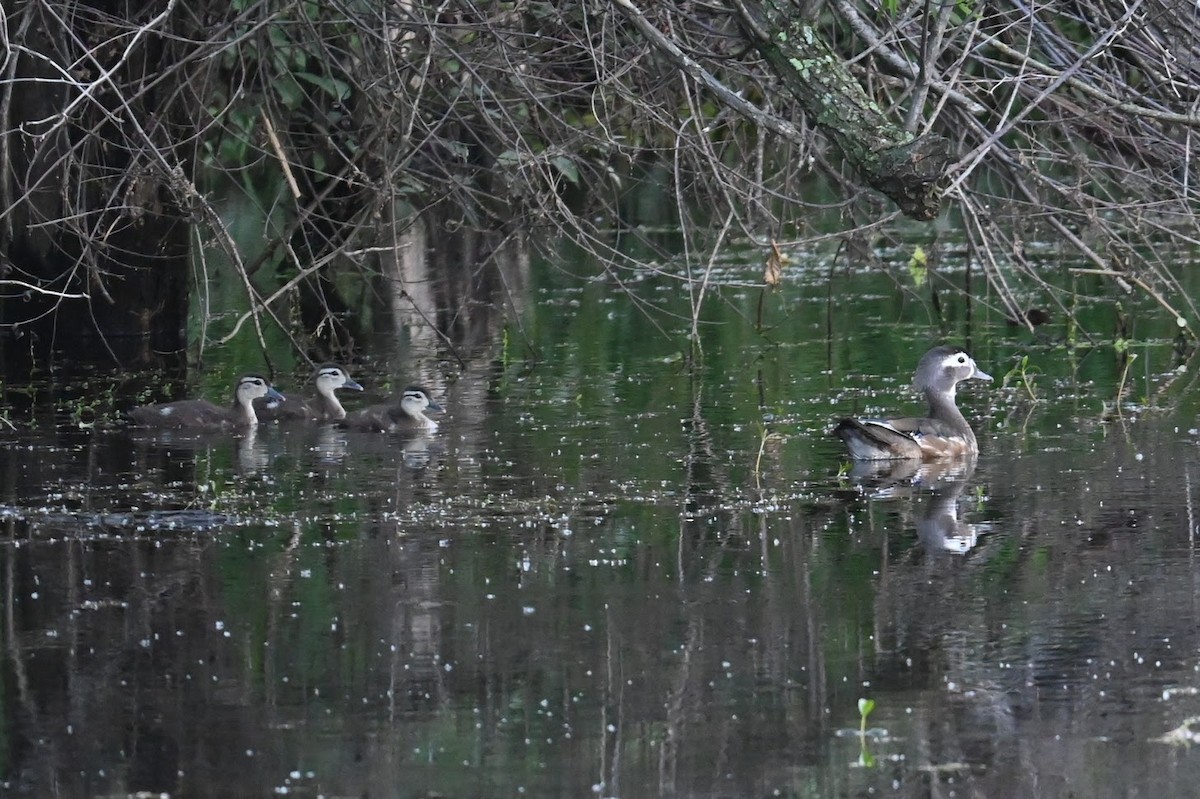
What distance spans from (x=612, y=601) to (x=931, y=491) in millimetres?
2815

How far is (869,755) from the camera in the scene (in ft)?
19.9

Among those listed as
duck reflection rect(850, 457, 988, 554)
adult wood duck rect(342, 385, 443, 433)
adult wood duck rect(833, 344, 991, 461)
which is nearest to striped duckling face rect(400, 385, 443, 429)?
adult wood duck rect(342, 385, 443, 433)

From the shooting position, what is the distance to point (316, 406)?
13.1 meters

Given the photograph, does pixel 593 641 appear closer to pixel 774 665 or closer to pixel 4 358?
pixel 774 665

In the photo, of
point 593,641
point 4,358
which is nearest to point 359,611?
point 593,641

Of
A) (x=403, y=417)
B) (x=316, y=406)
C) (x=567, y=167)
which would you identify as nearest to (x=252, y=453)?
(x=403, y=417)

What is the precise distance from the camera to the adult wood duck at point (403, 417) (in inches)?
483

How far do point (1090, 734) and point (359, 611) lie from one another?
2.77m

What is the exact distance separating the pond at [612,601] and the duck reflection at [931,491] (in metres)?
0.03

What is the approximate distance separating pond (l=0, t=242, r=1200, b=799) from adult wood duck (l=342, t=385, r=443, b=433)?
0.13m

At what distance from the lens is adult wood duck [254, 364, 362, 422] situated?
1292 centimetres

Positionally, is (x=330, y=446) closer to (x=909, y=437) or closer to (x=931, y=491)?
(x=909, y=437)

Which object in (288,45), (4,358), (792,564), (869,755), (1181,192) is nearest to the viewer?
(869,755)

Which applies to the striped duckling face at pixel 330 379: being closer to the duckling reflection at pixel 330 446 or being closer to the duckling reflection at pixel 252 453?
the duckling reflection at pixel 330 446
